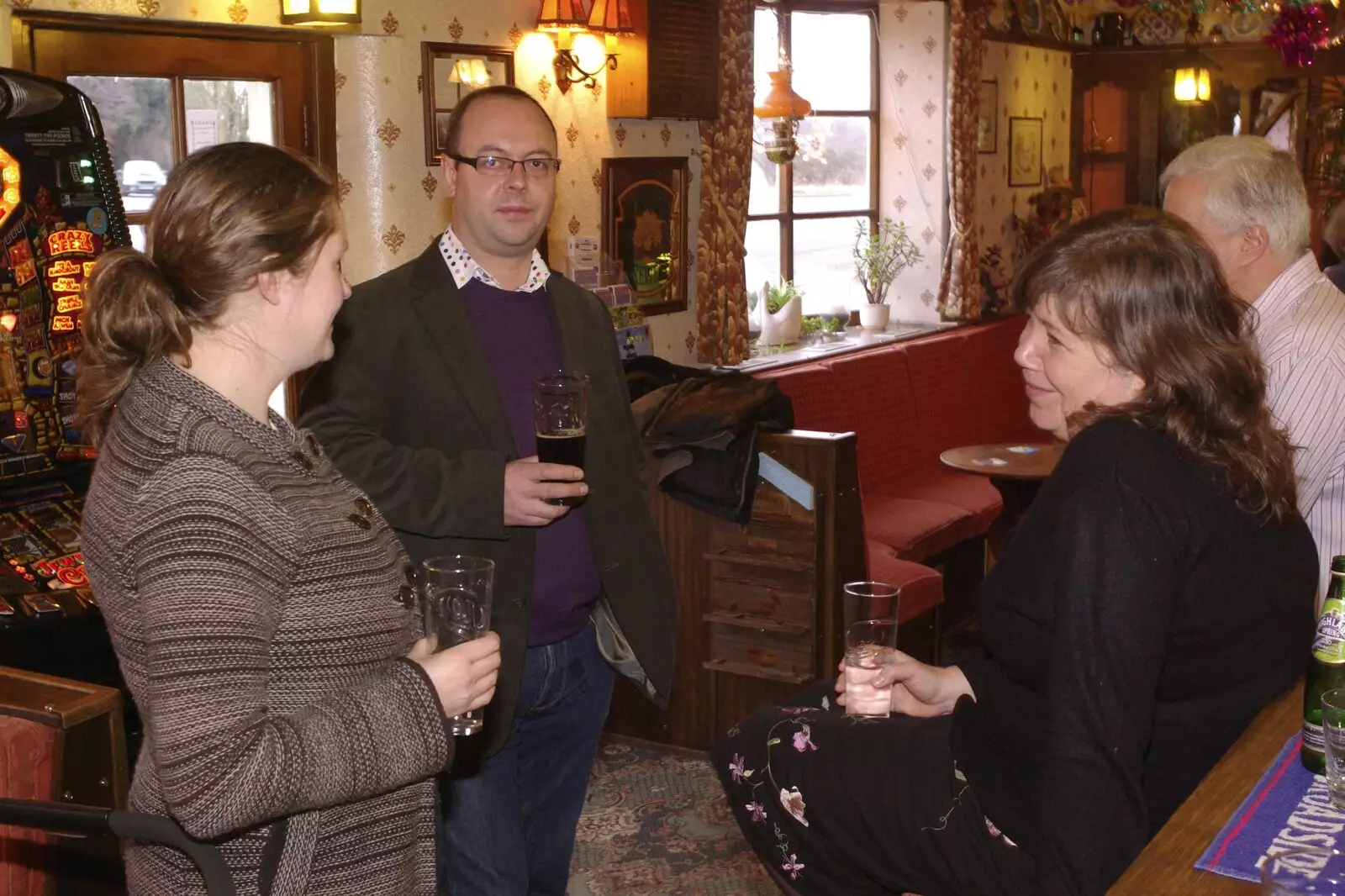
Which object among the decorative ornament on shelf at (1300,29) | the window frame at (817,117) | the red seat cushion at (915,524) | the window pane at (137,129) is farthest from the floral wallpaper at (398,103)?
the decorative ornament on shelf at (1300,29)

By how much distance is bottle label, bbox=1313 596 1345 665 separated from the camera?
1.93m

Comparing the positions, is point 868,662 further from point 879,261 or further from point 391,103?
point 879,261

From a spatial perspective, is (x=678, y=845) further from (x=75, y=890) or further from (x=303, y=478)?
(x=303, y=478)

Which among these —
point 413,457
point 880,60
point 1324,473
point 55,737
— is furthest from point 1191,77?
point 55,737

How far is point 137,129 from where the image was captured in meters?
3.71

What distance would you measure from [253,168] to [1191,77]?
343 inches

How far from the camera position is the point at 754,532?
14.6ft

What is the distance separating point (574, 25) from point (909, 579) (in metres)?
2.26

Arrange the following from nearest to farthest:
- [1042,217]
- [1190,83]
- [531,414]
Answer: [531,414], [1042,217], [1190,83]

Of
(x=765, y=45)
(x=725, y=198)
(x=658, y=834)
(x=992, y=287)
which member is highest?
(x=765, y=45)

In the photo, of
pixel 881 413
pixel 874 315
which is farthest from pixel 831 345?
pixel 881 413

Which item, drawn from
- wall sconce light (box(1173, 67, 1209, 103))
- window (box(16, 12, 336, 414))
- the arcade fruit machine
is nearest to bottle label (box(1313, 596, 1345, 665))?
the arcade fruit machine

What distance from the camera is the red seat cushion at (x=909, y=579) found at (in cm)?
488

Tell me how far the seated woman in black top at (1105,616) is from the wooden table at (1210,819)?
53 millimetres
